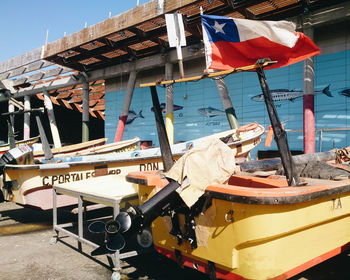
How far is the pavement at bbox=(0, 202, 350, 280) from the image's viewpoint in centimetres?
407

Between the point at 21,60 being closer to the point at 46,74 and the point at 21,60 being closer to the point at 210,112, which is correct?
the point at 46,74

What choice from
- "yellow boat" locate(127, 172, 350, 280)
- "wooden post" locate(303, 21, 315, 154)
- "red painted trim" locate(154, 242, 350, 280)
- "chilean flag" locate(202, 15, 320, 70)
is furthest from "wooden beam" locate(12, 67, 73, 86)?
"yellow boat" locate(127, 172, 350, 280)

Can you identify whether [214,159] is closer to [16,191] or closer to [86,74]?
[16,191]

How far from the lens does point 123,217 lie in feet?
9.45

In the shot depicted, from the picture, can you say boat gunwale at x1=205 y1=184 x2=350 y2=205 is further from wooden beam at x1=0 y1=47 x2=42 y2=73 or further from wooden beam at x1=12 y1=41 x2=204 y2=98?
wooden beam at x1=0 y1=47 x2=42 y2=73

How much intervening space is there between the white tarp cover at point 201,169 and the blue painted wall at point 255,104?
21.7ft

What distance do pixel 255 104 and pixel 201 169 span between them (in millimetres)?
9811

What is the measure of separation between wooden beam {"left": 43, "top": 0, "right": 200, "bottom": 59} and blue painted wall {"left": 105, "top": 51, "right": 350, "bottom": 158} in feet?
10.6

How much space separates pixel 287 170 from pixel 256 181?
0.62 metres

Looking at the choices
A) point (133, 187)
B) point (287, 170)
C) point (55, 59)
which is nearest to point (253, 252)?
point (287, 170)

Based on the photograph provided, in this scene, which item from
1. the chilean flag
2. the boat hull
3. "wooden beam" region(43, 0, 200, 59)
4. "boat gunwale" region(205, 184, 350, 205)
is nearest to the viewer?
"boat gunwale" region(205, 184, 350, 205)

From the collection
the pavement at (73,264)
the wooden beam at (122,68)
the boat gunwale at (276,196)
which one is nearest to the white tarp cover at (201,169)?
the boat gunwale at (276,196)

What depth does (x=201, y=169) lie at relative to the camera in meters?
3.23

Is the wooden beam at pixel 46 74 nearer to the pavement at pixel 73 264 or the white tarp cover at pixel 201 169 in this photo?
the pavement at pixel 73 264
